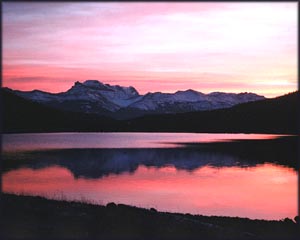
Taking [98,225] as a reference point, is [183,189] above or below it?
below

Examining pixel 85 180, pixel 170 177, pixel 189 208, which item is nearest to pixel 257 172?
pixel 170 177

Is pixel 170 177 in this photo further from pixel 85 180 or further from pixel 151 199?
pixel 151 199

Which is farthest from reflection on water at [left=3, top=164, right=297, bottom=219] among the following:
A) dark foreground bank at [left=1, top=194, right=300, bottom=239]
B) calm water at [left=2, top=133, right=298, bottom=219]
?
dark foreground bank at [left=1, top=194, right=300, bottom=239]

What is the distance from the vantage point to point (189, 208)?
125 feet

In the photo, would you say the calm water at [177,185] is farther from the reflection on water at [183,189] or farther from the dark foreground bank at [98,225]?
the dark foreground bank at [98,225]

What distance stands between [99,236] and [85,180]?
1531 inches

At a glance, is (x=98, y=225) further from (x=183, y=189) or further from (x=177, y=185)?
(x=177, y=185)

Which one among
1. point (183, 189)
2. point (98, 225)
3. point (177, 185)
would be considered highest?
point (98, 225)

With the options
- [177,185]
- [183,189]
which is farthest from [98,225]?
[177,185]

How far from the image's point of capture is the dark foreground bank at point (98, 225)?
19.4 m

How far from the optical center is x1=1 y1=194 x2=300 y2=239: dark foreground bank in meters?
19.4

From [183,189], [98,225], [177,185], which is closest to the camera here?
[98,225]

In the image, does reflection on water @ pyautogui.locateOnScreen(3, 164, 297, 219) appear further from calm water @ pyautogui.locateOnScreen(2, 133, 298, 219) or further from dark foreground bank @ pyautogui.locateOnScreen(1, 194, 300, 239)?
dark foreground bank @ pyautogui.locateOnScreen(1, 194, 300, 239)

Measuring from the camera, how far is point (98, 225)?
21.2m
